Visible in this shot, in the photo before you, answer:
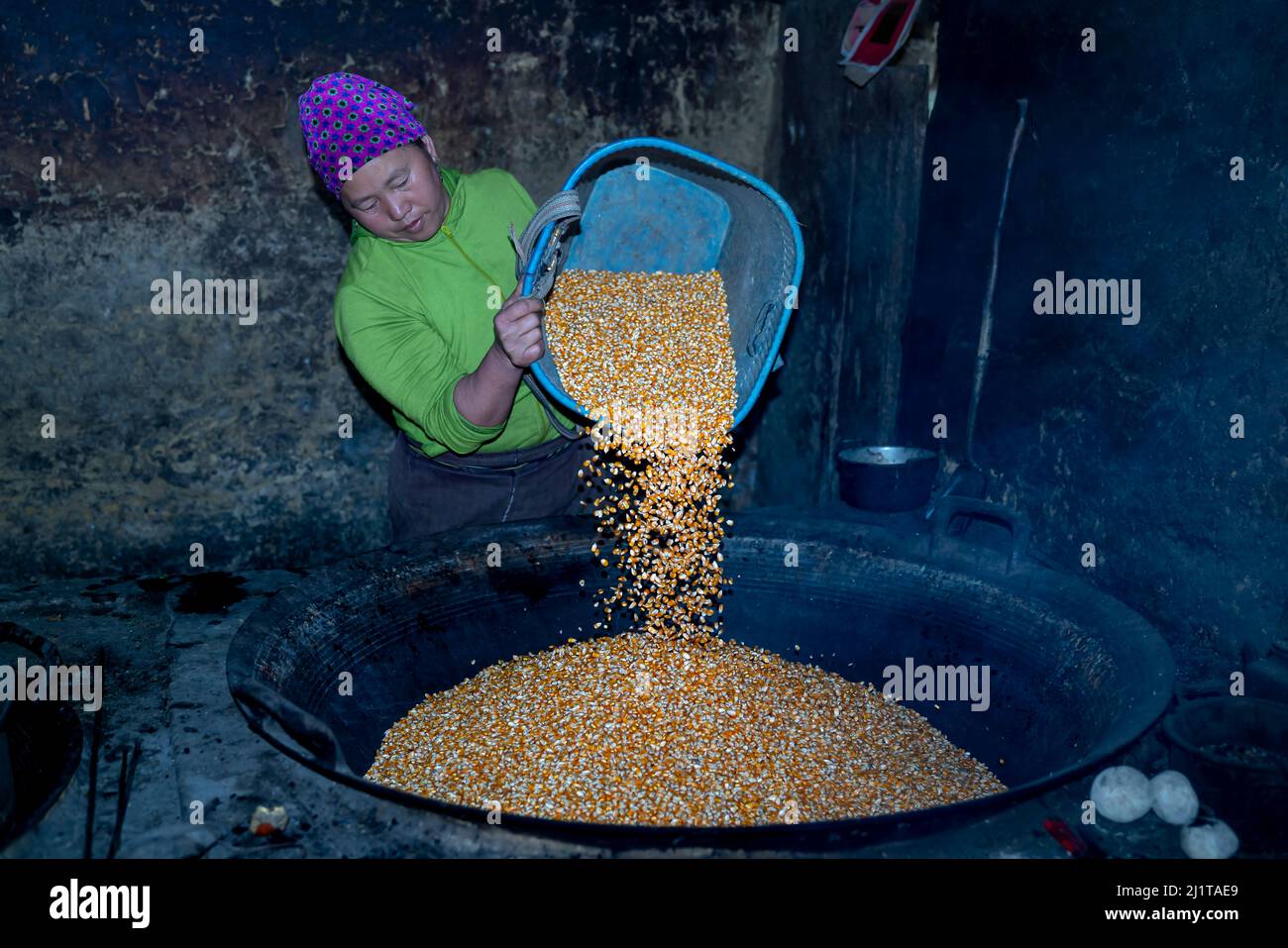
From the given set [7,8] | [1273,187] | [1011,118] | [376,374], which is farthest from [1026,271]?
[7,8]

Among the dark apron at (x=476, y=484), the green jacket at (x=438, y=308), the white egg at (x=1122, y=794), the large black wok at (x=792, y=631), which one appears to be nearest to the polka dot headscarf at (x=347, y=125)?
the green jacket at (x=438, y=308)

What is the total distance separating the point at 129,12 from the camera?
3826 millimetres

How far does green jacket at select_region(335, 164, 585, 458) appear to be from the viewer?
2.82m

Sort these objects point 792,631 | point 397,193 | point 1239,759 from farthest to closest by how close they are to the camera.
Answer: point 792,631, point 397,193, point 1239,759

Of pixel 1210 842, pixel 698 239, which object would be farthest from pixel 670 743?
pixel 698 239

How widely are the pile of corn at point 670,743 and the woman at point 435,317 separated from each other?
58 centimetres

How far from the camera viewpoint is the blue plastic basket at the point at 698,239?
2.74 m

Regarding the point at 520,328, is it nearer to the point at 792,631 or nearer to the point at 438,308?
the point at 438,308

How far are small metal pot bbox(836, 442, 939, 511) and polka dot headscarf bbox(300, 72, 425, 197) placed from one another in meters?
1.63

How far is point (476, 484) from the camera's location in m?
3.26

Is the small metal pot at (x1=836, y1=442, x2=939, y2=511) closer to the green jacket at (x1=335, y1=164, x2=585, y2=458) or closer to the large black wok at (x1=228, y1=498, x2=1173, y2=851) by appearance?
the large black wok at (x1=228, y1=498, x2=1173, y2=851)

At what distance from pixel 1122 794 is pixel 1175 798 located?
0.30 ft

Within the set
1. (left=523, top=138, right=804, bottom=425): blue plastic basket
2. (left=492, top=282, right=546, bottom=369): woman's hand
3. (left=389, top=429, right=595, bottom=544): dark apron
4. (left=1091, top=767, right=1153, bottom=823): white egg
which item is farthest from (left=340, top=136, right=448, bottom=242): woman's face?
(left=1091, top=767, right=1153, bottom=823): white egg

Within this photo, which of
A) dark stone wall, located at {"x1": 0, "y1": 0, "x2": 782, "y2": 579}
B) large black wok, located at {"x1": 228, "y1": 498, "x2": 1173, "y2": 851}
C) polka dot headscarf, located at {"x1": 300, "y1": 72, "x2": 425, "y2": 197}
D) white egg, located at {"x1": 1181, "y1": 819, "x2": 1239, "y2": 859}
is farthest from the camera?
dark stone wall, located at {"x1": 0, "y1": 0, "x2": 782, "y2": 579}
